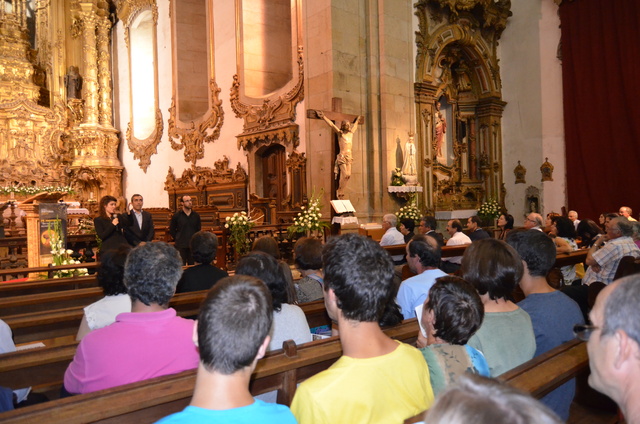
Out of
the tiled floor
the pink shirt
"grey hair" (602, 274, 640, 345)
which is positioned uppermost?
"grey hair" (602, 274, 640, 345)

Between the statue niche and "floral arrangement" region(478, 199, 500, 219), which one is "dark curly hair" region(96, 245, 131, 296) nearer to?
the statue niche

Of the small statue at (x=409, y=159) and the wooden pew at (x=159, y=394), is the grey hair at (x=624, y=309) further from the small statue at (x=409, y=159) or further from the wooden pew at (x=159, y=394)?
the small statue at (x=409, y=159)

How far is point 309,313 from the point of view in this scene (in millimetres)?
3414

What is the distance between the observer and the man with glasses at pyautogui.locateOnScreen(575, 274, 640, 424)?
1134 mm

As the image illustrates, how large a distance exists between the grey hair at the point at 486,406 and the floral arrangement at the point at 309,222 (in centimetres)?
858

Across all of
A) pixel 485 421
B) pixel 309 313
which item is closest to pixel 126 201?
pixel 309 313

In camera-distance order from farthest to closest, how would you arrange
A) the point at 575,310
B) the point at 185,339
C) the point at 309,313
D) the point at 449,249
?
1. the point at 449,249
2. the point at 309,313
3. the point at 575,310
4. the point at 185,339

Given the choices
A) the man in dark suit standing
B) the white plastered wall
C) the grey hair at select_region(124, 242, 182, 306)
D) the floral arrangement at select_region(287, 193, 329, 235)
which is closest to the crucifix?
the floral arrangement at select_region(287, 193, 329, 235)

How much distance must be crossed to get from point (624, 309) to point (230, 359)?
3.17 feet

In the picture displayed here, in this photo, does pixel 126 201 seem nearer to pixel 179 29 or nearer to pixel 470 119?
pixel 179 29

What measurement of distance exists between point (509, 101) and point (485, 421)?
50.3 feet

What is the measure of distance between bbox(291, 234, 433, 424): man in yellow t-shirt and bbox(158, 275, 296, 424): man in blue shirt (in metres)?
0.15

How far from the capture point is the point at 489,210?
45.9 feet

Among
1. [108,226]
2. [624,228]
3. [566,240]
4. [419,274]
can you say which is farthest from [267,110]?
[419,274]
